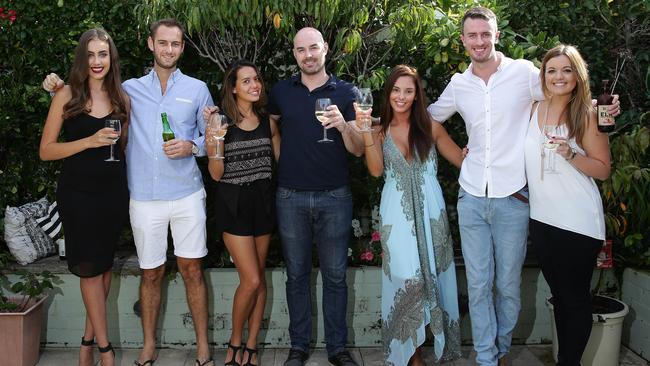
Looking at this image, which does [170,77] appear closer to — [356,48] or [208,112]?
[208,112]

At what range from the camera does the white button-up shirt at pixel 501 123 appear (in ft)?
12.6

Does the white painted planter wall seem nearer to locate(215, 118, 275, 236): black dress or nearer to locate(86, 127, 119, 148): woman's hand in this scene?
locate(215, 118, 275, 236): black dress

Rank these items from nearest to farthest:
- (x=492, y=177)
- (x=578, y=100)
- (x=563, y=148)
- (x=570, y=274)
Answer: (x=563, y=148) → (x=578, y=100) → (x=570, y=274) → (x=492, y=177)

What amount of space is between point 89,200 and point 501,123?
233 cm

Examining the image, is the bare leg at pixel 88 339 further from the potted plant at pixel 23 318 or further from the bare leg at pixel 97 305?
the potted plant at pixel 23 318

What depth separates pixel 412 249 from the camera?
3977 millimetres

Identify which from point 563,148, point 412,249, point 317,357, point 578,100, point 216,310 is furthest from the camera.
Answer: point 216,310

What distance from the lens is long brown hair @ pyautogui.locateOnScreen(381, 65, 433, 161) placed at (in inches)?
157

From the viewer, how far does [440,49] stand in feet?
15.0

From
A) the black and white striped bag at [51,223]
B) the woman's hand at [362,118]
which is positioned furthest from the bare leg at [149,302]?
the woman's hand at [362,118]

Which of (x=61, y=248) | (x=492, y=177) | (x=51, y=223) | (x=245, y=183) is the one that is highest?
(x=492, y=177)

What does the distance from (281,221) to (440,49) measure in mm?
1540

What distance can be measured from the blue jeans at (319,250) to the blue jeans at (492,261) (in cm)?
73

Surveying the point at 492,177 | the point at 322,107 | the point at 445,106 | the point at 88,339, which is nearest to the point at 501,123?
the point at 492,177
